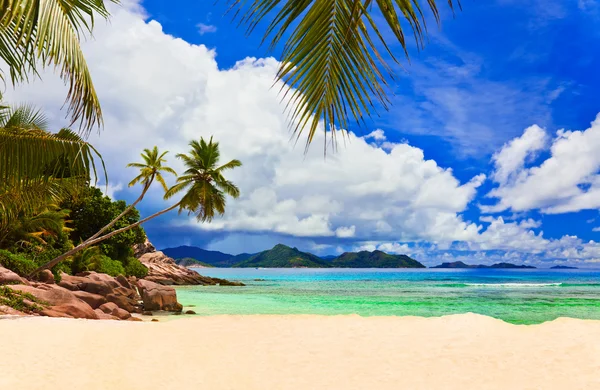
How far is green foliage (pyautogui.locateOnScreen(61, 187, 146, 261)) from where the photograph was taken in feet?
113

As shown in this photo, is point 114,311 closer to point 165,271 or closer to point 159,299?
point 159,299

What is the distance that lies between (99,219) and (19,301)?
25.6 meters

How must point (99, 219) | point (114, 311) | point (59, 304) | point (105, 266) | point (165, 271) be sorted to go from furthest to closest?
point (165, 271)
point (99, 219)
point (105, 266)
point (114, 311)
point (59, 304)

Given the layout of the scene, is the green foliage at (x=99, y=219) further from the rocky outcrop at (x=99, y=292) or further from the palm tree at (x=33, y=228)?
the rocky outcrop at (x=99, y=292)

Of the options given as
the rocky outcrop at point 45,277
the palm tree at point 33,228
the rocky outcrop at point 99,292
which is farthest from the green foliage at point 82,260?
the rocky outcrop at point 45,277

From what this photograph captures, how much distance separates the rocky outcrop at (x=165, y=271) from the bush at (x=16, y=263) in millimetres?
28674

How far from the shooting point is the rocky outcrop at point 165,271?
50016mm

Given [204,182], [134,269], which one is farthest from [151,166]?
[134,269]

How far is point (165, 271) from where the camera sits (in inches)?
2072

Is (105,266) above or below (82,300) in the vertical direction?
above

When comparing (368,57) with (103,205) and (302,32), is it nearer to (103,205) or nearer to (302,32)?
(302,32)

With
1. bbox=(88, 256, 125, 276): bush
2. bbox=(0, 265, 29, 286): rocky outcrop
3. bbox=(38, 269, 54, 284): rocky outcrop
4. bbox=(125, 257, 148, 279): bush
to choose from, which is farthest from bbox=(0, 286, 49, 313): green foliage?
bbox=(125, 257, 148, 279): bush

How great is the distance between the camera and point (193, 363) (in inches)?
255

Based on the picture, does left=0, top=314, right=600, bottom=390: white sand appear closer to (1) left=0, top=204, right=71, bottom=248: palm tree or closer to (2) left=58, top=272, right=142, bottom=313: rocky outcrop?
(2) left=58, top=272, right=142, bottom=313: rocky outcrop
